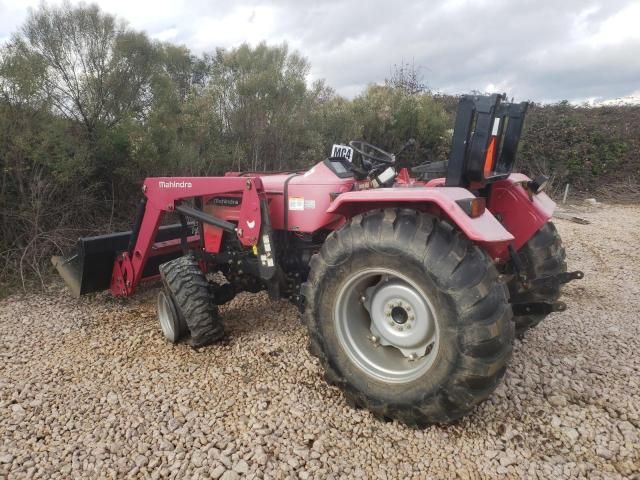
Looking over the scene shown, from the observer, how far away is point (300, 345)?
10.6 ft

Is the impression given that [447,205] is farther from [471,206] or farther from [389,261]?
[389,261]

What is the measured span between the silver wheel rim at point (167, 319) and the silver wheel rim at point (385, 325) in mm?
1432

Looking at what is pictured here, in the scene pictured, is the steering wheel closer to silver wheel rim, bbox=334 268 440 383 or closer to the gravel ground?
silver wheel rim, bbox=334 268 440 383

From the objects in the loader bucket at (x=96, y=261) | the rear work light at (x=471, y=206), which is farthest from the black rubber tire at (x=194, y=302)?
the rear work light at (x=471, y=206)

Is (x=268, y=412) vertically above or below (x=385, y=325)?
below

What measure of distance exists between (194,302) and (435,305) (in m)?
1.74

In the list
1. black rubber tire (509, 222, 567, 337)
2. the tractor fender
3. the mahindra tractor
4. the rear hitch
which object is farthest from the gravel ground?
the tractor fender

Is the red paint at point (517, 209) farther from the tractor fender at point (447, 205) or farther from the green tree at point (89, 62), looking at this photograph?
Answer: the green tree at point (89, 62)

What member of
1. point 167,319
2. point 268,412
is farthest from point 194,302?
point 268,412

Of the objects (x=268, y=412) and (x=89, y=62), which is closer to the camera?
(x=268, y=412)

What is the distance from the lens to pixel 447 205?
2.11 meters

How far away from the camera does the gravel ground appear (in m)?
2.06

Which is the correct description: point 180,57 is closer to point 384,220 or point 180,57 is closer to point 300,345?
point 300,345

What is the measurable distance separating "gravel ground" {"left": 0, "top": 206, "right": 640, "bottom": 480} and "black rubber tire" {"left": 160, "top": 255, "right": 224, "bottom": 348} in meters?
0.14
